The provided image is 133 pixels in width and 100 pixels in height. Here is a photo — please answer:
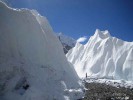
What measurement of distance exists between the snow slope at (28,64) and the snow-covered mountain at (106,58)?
275 feet

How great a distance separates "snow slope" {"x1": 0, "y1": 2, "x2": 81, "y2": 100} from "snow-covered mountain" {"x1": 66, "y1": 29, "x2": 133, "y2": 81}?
83.7m

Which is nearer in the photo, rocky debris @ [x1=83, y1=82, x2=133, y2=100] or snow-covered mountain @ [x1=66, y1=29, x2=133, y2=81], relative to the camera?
rocky debris @ [x1=83, y1=82, x2=133, y2=100]

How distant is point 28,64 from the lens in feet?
99.1

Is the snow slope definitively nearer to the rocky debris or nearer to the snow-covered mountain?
the rocky debris

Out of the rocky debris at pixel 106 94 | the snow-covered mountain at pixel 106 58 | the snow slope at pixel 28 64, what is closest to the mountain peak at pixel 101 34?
the snow-covered mountain at pixel 106 58

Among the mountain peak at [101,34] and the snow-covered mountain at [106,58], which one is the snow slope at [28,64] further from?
the mountain peak at [101,34]

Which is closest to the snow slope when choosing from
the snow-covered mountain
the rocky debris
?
the rocky debris

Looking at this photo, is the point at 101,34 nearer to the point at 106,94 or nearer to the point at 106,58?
the point at 106,58

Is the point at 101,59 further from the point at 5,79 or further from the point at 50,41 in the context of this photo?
the point at 5,79

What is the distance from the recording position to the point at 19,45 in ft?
104

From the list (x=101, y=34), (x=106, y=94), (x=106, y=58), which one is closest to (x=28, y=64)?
(x=106, y=94)

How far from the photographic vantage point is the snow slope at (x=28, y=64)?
26344mm

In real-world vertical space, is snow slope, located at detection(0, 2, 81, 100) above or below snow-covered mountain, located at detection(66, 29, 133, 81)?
below

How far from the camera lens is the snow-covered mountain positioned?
118 metres
